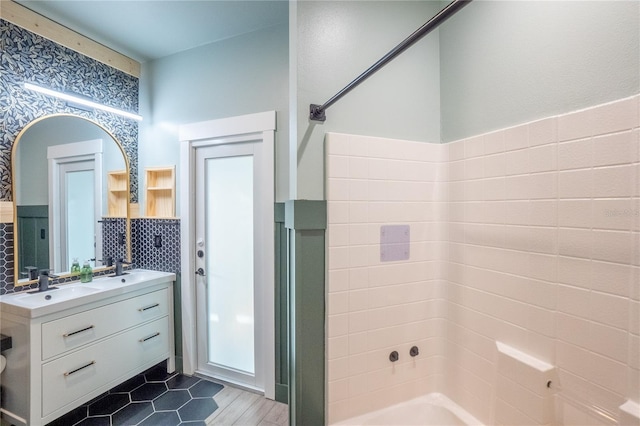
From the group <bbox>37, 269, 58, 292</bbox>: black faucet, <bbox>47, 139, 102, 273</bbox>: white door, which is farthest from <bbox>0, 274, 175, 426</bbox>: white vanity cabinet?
<bbox>47, 139, 102, 273</bbox>: white door

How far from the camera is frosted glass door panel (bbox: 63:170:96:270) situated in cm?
216

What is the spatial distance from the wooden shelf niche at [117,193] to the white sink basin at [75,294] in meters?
0.55

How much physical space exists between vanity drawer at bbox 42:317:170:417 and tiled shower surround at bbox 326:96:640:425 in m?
1.66

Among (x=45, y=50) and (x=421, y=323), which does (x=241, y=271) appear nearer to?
(x=421, y=323)

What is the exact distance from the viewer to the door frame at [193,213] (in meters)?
2.05

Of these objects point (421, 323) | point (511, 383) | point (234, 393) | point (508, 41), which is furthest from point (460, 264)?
point (234, 393)

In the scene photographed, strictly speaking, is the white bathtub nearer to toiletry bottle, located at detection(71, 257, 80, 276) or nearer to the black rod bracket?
the black rod bracket

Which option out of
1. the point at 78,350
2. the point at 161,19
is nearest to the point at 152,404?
the point at 78,350

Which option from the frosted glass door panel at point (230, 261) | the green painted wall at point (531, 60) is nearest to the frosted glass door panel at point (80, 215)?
the frosted glass door panel at point (230, 261)

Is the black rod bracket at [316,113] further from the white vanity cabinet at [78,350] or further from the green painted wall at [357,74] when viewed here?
the white vanity cabinet at [78,350]

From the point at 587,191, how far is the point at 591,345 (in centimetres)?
51

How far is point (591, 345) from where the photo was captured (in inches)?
35.2

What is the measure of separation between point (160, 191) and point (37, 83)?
1.06 metres

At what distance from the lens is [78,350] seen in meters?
1.75
